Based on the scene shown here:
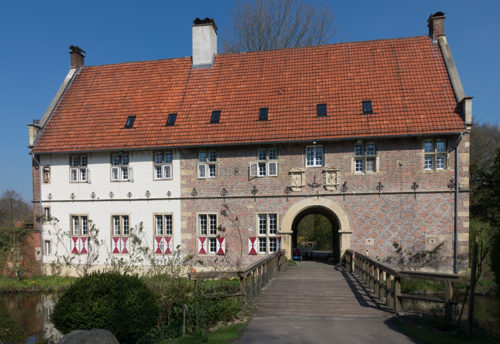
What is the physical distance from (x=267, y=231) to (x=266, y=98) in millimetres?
6121

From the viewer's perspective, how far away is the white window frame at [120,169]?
17.2 meters

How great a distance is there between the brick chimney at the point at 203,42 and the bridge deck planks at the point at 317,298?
1181 cm

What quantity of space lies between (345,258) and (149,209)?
8.89 metres

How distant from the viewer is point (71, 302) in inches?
277

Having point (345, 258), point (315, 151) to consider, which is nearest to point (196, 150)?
point (315, 151)

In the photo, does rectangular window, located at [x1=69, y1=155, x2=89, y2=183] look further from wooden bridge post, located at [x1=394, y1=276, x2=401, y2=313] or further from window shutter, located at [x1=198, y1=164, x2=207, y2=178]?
wooden bridge post, located at [x1=394, y1=276, x2=401, y2=313]

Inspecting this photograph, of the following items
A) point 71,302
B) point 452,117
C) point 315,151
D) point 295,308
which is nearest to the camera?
point 71,302

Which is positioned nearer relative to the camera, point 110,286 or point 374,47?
point 110,286

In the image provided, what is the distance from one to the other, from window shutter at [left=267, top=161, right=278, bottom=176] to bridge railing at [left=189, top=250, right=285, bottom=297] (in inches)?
138

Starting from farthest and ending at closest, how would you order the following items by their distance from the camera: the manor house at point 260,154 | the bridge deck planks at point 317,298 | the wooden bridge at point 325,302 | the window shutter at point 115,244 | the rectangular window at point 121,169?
the rectangular window at point 121,169 < the window shutter at point 115,244 < the manor house at point 260,154 < the bridge deck planks at point 317,298 < the wooden bridge at point 325,302

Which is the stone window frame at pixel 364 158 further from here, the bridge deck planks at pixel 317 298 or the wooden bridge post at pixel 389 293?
the wooden bridge post at pixel 389 293

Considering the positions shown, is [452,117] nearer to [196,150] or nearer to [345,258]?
[345,258]

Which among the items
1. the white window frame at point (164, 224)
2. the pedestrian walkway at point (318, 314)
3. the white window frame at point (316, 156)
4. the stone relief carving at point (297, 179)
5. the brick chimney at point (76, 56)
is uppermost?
the brick chimney at point (76, 56)

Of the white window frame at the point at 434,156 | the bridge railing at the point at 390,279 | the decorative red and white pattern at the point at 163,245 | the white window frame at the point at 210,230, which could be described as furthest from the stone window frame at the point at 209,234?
the white window frame at the point at 434,156
